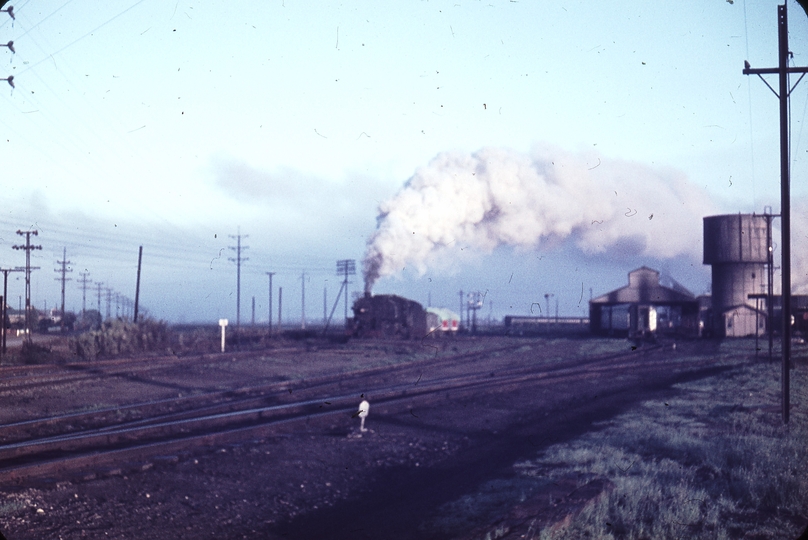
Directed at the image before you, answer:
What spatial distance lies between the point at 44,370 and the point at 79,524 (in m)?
18.3

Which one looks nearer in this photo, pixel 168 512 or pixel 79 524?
pixel 79 524

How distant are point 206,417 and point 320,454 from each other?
361cm

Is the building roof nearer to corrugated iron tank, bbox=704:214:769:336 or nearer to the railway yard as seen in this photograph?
corrugated iron tank, bbox=704:214:769:336

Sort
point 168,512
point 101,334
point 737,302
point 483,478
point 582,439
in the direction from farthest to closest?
1. point 737,302
2. point 101,334
3. point 582,439
4. point 483,478
5. point 168,512

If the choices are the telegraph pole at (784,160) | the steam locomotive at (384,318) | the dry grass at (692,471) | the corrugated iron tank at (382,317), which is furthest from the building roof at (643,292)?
the telegraph pole at (784,160)

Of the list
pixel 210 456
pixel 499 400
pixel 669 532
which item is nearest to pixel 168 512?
pixel 210 456

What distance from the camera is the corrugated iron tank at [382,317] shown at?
125 ft

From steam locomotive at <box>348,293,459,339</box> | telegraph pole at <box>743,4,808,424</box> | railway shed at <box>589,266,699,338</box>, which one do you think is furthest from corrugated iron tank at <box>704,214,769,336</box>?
telegraph pole at <box>743,4,808,424</box>

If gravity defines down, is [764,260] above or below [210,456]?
above

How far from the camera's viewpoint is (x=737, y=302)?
186ft

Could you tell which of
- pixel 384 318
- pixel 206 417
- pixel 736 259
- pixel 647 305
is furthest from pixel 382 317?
pixel 736 259

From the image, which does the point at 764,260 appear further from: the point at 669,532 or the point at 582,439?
the point at 669,532

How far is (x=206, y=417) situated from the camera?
12.6m

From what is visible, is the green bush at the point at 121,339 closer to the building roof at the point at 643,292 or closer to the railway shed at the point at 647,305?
the railway shed at the point at 647,305
